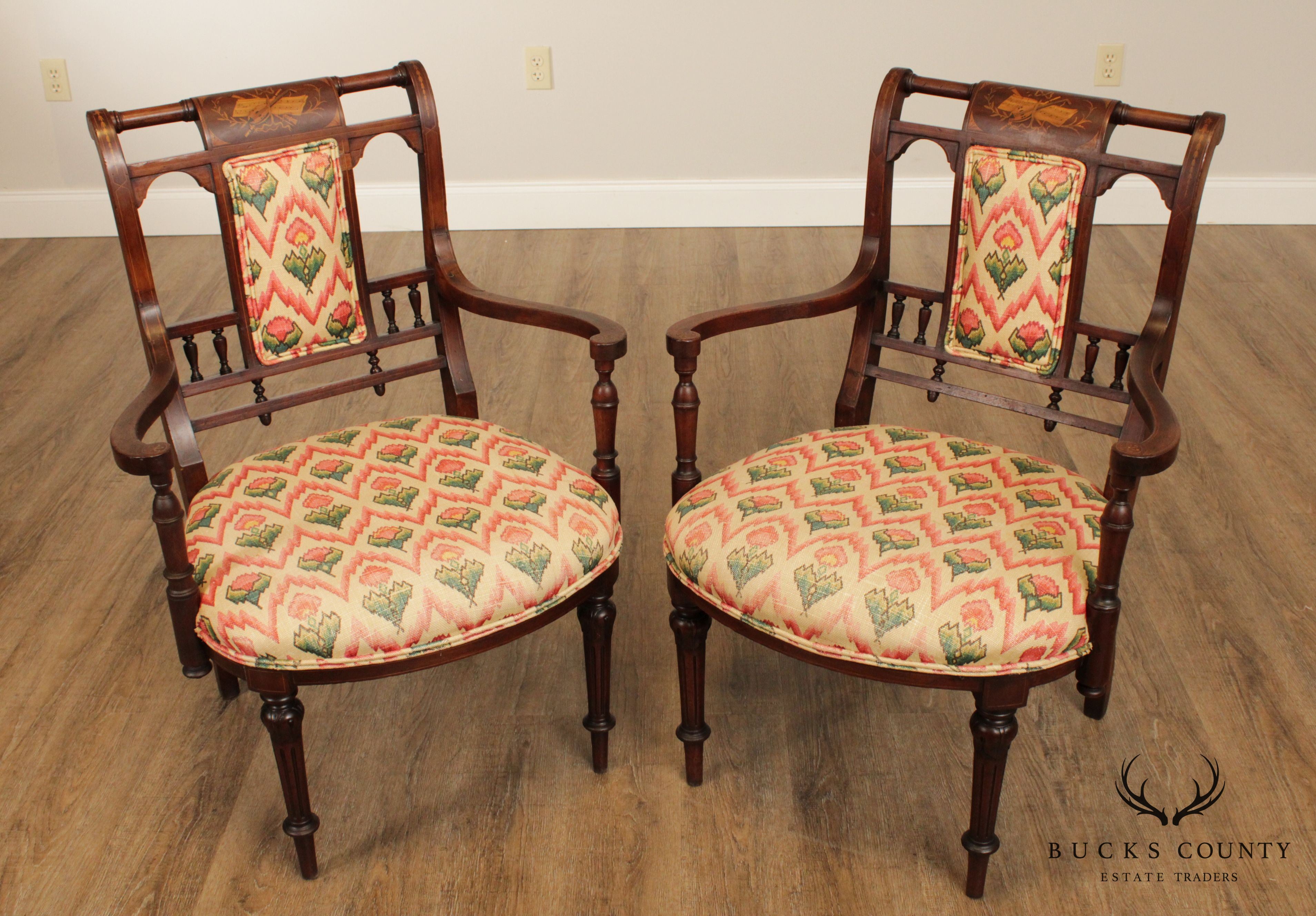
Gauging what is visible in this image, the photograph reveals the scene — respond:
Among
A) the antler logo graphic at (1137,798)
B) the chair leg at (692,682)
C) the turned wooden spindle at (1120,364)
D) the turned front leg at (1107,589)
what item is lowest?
the antler logo graphic at (1137,798)

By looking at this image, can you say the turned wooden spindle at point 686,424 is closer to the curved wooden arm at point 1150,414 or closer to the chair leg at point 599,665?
the chair leg at point 599,665

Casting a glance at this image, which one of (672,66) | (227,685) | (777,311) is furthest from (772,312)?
(672,66)

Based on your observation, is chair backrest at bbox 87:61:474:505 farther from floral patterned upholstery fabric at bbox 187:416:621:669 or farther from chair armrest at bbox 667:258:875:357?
chair armrest at bbox 667:258:875:357

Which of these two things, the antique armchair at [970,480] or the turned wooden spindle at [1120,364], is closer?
the antique armchair at [970,480]

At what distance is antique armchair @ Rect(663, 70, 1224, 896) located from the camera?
4.40ft

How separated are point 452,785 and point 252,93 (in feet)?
3.20

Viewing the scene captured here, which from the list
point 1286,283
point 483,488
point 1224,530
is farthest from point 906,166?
point 483,488

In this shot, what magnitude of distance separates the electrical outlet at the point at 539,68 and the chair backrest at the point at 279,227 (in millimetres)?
1951

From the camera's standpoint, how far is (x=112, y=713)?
1.81 meters

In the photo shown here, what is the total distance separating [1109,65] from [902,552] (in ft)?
8.89

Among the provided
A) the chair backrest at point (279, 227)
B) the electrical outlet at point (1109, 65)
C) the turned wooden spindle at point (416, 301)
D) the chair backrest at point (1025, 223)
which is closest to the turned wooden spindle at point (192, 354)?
the chair backrest at point (279, 227)

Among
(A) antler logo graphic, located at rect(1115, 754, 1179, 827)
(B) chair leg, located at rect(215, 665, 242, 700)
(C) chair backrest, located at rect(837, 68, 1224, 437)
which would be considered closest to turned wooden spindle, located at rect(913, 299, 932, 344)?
(C) chair backrest, located at rect(837, 68, 1224, 437)

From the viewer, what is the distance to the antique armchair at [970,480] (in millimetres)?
1341

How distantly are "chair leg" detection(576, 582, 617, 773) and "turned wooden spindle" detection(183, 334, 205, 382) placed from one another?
0.62 meters
